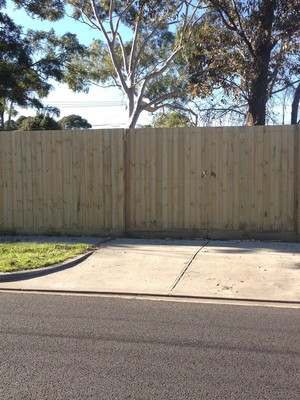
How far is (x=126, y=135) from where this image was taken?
998 cm

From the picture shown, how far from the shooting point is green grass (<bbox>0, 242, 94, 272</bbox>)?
298 inches

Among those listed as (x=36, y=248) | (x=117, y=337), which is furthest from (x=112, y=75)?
(x=117, y=337)

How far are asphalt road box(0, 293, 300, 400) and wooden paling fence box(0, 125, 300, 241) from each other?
3.91m

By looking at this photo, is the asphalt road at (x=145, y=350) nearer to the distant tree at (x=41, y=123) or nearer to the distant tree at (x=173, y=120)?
the distant tree at (x=41, y=123)

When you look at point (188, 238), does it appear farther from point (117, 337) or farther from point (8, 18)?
point (8, 18)

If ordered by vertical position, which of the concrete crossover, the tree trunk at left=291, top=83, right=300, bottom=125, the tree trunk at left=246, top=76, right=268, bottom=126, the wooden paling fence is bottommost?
the concrete crossover

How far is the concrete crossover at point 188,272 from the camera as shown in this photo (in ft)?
21.3

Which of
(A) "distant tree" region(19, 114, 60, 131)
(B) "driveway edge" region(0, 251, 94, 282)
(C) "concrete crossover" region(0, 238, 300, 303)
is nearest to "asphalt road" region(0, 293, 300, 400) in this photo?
(C) "concrete crossover" region(0, 238, 300, 303)

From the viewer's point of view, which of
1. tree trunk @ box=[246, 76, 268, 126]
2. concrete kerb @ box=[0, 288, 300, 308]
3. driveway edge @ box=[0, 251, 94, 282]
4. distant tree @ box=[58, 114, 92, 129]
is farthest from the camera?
distant tree @ box=[58, 114, 92, 129]

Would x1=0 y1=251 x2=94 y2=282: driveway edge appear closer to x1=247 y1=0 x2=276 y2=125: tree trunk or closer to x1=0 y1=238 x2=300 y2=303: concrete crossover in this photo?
x1=0 y1=238 x2=300 y2=303: concrete crossover

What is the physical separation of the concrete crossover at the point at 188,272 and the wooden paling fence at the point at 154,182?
683mm

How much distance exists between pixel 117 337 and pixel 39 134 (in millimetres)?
6545

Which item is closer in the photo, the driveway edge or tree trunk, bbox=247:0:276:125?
the driveway edge

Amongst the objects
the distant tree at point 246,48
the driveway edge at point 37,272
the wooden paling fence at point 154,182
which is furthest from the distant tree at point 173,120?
the driveway edge at point 37,272
